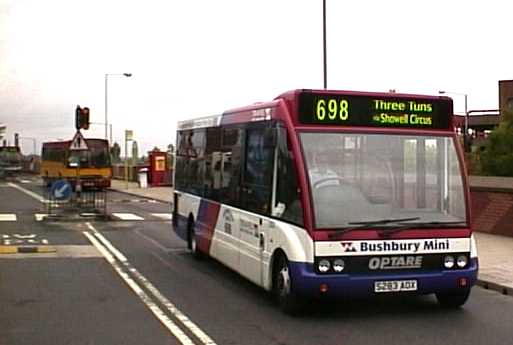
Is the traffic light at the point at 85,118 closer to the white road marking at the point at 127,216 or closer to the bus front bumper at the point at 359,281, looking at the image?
the white road marking at the point at 127,216

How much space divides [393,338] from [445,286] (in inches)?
55.9

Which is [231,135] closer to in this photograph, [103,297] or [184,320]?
[103,297]

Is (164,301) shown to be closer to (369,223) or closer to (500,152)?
(369,223)

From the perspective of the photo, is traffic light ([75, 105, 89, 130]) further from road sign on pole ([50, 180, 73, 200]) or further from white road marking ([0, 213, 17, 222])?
white road marking ([0, 213, 17, 222])

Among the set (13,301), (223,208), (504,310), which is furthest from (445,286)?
(13,301)

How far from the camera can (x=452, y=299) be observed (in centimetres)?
979

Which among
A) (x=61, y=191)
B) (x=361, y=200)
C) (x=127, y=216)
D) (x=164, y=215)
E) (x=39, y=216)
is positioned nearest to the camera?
(x=361, y=200)

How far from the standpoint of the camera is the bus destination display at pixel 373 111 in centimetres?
934

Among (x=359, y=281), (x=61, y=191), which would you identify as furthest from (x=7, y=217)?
(x=359, y=281)

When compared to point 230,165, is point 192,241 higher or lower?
lower

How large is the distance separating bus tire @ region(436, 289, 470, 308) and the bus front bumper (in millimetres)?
329

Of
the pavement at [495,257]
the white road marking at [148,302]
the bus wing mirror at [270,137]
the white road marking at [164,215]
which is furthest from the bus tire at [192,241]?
the white road marking at [164,215]

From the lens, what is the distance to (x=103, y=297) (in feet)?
34.5

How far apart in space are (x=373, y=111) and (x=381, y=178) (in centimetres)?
81
